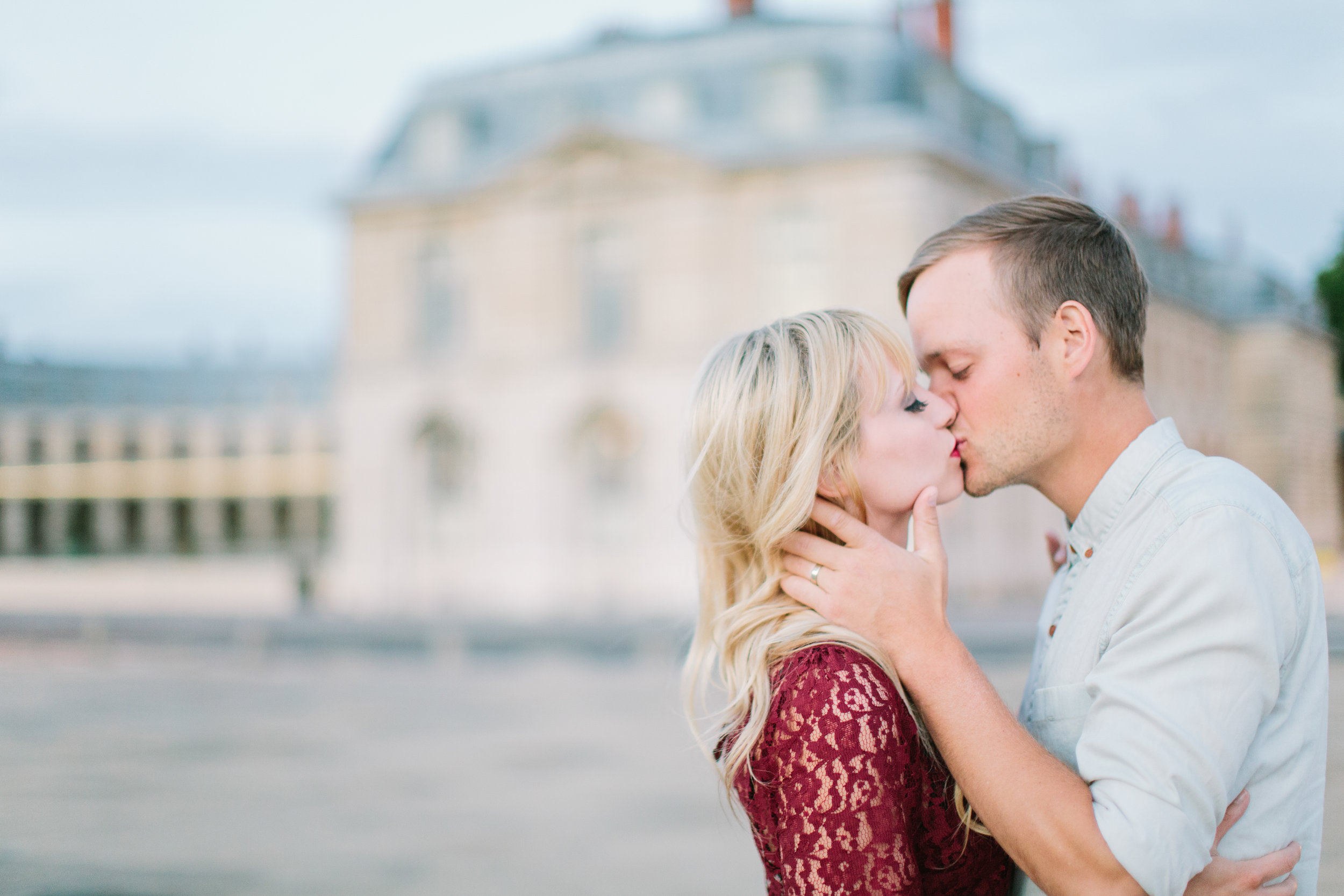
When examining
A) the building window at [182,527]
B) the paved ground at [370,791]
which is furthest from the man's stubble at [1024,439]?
the building window at [182,527]

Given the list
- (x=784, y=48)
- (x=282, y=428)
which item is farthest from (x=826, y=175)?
(x=282, y=428)

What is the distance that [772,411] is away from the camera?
212 cm

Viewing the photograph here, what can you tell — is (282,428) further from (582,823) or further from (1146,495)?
Result: (1146,495)

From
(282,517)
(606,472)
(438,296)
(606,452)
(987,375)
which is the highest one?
(987,375)

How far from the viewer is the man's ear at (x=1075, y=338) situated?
7.05 ft

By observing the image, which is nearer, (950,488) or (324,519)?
(950,488)

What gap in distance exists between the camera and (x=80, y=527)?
170 feet

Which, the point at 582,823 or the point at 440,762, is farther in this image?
the point at 440,762

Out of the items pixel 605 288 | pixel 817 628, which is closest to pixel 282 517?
pixel 605 288

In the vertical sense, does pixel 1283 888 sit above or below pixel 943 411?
below

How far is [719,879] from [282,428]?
47.7 meters

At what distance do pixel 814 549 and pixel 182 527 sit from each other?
5441cm

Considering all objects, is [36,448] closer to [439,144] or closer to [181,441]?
[181,441]

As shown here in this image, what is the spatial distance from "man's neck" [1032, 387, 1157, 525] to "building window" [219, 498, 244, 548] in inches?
2033
